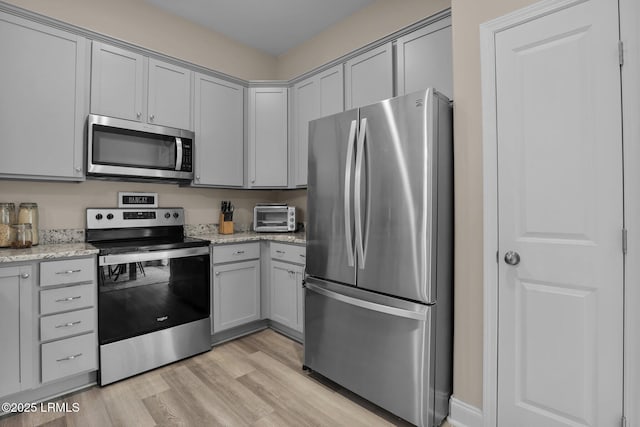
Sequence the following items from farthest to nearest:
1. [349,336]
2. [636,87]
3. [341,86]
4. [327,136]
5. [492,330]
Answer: [341,86] → [327,136] → [349,336] → [492,330] → [636,87]

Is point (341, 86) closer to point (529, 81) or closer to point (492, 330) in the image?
point (529, 81)

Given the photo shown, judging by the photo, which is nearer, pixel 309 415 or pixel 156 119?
pixel 309 415

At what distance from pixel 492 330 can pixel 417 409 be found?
57cm

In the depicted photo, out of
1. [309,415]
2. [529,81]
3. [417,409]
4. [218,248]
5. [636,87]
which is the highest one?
[529,81]

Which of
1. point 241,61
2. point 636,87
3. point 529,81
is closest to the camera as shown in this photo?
point 636,87

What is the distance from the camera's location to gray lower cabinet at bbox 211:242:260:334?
280 cm

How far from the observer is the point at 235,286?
9.61ft

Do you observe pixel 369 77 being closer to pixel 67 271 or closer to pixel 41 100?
pixel 41 100

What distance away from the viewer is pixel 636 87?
1.29m

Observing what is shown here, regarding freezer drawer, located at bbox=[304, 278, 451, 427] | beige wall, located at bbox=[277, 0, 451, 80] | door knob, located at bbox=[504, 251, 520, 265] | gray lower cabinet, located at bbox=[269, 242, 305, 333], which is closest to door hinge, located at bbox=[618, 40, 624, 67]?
door knob, located at bbox=[504, 251, 520, 265]

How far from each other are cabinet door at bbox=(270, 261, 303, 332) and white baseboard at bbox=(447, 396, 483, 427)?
4.37 ft

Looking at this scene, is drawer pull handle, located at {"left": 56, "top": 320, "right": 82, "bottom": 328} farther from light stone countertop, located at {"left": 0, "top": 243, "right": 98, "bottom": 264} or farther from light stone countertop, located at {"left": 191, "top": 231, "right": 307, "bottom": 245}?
light stone countertop, located at {"left": 191, "top": 231, "right": 307, "bottom": 245}

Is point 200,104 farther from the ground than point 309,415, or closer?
farther from the ground

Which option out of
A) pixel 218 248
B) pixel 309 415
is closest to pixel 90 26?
pixel 218 248
